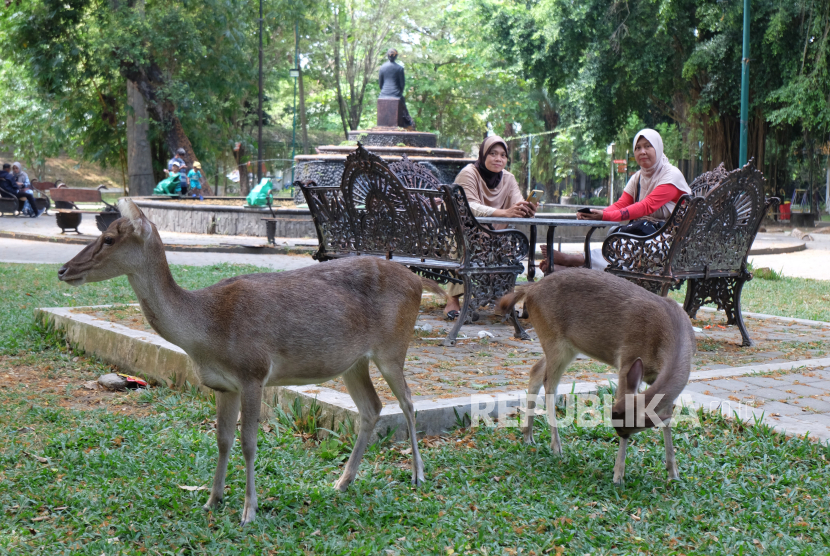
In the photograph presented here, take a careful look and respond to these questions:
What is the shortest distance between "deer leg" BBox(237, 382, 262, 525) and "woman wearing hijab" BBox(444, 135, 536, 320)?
4724mm

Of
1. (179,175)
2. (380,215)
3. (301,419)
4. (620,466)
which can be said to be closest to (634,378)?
(620,466)

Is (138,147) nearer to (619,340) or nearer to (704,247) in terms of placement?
(704,247)

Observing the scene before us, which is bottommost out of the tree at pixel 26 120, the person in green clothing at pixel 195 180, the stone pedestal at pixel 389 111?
the person in green clothing at pixel 195 180

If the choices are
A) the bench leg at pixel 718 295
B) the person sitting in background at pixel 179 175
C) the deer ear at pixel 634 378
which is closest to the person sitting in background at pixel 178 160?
the person sitting in background at pixel 179 175

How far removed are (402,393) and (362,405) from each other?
0.85 ft

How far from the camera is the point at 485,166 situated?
8.27 metres

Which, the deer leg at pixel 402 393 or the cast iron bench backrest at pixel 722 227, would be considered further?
the cast iron bench backrest at pixel 722 227

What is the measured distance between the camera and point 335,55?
40.8 m

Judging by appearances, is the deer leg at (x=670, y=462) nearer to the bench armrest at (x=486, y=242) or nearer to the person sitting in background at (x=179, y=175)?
the bench armrest at (x=486, y=242)

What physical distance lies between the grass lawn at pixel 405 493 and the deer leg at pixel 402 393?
8 cm

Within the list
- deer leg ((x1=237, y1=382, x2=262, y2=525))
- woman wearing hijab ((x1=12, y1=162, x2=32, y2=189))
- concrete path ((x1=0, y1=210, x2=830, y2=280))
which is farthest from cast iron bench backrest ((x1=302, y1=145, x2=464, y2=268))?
woman wearing hijab ((x1=12, y1=162, x2=32, y2=189))

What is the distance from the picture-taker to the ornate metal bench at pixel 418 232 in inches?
278

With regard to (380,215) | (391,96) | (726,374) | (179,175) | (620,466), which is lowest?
(620,466)

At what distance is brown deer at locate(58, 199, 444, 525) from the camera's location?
343cm
